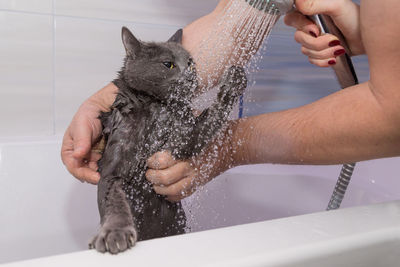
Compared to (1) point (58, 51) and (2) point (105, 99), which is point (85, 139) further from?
(1) point (58, 51)

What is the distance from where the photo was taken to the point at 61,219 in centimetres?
143

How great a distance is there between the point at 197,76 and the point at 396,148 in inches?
23.0

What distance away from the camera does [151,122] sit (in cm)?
101

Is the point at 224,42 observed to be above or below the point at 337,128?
above

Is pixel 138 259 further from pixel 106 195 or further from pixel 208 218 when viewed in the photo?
pixel 208 218

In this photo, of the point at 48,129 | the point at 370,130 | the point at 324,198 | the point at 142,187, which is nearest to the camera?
the point at 370,130

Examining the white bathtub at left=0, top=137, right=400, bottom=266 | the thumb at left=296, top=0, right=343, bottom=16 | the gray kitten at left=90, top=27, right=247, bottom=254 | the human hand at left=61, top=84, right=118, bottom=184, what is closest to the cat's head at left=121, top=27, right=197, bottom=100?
the gray kitten at left=90, top=27, right=247, bottom=254

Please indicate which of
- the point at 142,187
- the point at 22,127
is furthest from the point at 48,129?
the point at 142,187

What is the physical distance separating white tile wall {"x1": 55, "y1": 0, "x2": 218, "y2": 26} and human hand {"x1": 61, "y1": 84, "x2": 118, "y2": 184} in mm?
516

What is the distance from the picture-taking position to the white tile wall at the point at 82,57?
→ 1540mm

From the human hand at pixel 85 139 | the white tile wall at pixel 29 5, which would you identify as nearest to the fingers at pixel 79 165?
the human hand at pixel 85 139

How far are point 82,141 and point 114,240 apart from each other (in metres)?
0.45

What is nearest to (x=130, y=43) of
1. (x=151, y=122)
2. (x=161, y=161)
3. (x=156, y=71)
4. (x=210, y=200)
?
(x=156, y=71)

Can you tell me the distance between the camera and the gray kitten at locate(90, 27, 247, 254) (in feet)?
3.19
